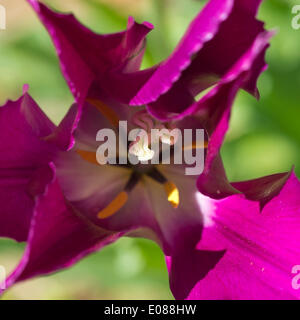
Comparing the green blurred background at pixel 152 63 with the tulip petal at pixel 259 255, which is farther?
the green blurred background at pixel 152 63

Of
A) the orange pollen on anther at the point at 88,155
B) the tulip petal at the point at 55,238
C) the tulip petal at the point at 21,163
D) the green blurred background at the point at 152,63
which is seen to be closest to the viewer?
the tulip petal at the point at 55,238

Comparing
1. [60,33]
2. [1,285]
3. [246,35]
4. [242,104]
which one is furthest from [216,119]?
[242,104]

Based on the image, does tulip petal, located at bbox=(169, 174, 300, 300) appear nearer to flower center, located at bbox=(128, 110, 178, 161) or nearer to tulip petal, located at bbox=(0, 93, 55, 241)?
flower center, located at bbox=(128, 110, 178, 161)

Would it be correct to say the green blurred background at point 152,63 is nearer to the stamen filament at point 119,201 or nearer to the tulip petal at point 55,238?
the stamen filament at point 119,201

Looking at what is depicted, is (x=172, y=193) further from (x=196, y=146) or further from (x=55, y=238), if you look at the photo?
(x=55, y=238)

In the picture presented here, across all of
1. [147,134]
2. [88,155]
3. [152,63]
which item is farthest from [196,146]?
[152,63]

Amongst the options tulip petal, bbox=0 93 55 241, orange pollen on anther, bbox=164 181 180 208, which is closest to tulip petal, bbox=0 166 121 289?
tulip petal, bbox=0 93 55 241

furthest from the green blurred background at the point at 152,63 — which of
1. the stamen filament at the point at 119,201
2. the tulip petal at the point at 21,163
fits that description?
the tulip petal at the point at 21,163
